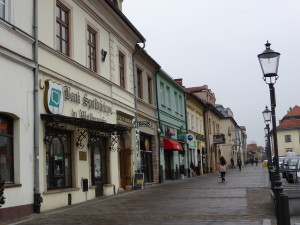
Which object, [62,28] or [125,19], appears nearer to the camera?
[62,28]

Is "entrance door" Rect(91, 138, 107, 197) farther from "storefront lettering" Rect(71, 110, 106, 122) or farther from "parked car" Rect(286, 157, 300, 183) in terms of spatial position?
"parked car" Rect(286, 157, 300, 183)

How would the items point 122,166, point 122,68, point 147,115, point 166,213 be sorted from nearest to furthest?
point 166,213 < point 122,166 < point 122,68 < point 147,115

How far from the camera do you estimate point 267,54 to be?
341 inches

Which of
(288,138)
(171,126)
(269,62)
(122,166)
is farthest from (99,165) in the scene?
(288,138)

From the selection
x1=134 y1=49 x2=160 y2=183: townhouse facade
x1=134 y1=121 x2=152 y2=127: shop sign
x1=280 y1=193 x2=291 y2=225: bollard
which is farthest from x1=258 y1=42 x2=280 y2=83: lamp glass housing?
x1=134 y1=49 x2=160 y2=183: townhouse facade

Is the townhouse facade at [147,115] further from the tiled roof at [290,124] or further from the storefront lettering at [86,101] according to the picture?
the tiled roof at [290,124]

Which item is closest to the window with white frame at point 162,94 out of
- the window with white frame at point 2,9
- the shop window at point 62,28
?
the shop window at point 62,28

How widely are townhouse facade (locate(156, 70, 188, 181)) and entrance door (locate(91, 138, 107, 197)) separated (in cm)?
883

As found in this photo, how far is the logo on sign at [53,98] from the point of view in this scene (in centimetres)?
1324

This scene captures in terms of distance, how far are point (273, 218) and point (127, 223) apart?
3478 mm

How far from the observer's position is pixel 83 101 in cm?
1609

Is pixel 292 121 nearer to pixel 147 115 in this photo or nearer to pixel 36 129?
pixel 147 115

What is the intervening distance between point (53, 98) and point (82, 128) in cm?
261

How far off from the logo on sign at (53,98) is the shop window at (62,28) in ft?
5.21
